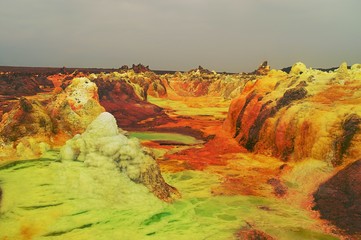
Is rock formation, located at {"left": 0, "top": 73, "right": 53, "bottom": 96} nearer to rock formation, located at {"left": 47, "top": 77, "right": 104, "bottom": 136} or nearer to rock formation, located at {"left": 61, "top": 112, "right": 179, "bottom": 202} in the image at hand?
rock formation, located at {"left": 47, "top": 77, "right": 104, "bottom": 136}

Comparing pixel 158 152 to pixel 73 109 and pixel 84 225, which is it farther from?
pixel 84 225

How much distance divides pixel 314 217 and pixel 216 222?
2.31m

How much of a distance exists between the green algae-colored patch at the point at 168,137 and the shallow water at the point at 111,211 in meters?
8.93

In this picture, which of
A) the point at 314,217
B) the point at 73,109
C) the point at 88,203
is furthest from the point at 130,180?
the point at 73,109

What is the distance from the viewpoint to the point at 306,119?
39.8 feet

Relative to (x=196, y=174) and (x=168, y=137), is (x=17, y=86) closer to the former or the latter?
(x=168, y=137)

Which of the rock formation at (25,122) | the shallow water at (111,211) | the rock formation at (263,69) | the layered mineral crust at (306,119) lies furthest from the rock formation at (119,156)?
the rock formation at (263,69)

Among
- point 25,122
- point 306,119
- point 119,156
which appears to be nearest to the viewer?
point 119,156

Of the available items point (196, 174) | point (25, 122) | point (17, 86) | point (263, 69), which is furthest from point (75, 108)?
point (263, 69)

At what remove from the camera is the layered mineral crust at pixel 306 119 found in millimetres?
10391

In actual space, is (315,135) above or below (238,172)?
above

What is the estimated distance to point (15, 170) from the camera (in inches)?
336

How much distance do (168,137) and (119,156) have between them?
10.7m

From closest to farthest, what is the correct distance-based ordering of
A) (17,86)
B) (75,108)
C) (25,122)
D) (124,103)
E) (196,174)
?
(196,174) → (25,122) → (75,108) → (124,103) → (17,86)
